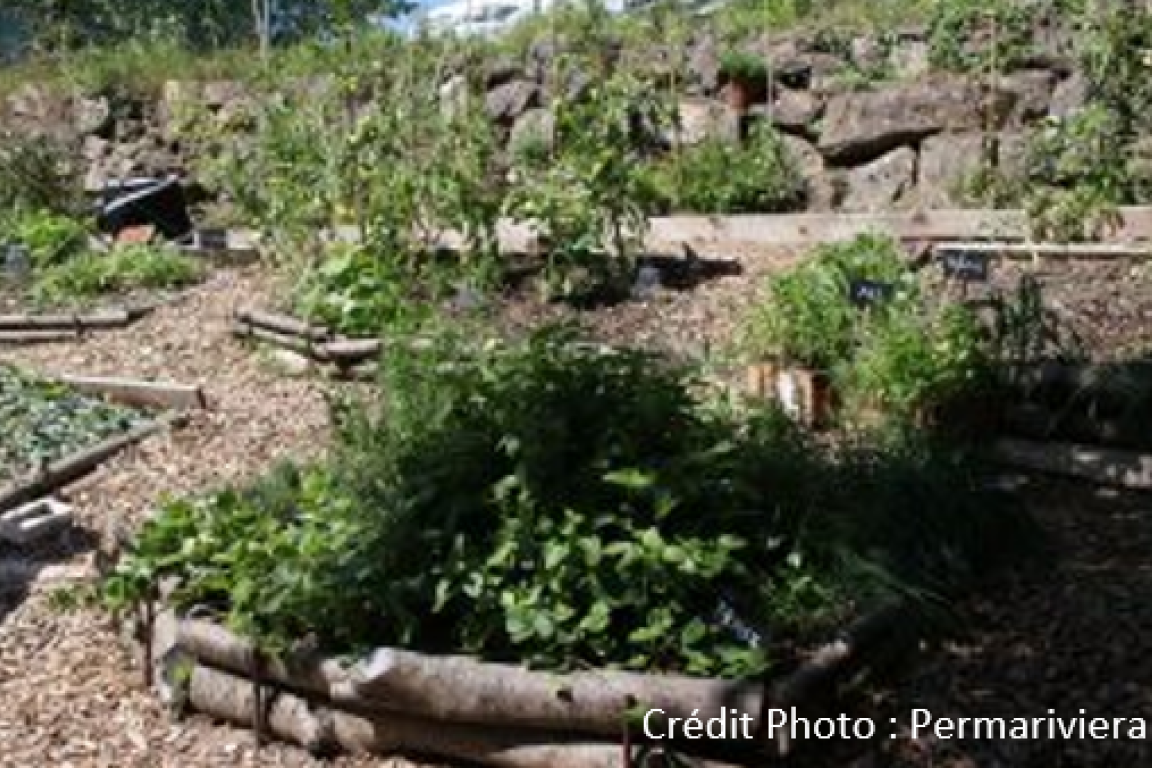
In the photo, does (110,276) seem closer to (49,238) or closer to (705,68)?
(49,238)

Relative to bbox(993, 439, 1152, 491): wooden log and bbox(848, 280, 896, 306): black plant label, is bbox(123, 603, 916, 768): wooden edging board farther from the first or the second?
bbox(848, 280, 896, 306): black plant label

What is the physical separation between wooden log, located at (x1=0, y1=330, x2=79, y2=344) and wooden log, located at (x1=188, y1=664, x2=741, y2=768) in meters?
5.39

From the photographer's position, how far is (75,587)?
527 cm

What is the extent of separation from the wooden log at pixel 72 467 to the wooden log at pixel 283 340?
915 millimetres

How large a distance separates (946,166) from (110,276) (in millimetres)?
5384

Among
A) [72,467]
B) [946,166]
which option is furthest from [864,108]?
[72,467]

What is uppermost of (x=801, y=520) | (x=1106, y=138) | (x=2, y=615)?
(x=1106, y=138)

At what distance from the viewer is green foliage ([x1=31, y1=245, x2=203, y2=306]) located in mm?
10188

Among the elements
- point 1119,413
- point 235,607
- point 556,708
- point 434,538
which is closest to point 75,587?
point 235,607

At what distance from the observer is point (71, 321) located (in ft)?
30.6

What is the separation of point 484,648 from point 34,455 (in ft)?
11.3

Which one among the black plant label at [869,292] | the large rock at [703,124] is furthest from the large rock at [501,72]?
the black plant label at [869,292]

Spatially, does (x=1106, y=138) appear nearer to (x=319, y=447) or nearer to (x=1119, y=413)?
(x=1119, y=413)

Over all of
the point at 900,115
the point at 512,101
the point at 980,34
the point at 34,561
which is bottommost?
the point at 34,561
